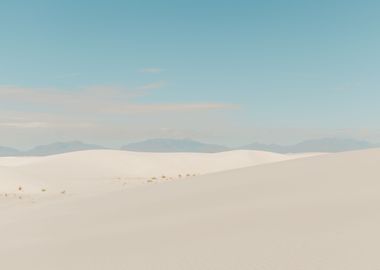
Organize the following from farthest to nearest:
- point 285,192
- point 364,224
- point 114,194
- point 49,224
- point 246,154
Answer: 1. point 246,154
2. point 114,194
3. point 49,224
4. point 285,192
5. point 364,224

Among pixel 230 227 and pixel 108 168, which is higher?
pixel 108 168

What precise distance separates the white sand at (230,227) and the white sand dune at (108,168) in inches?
509

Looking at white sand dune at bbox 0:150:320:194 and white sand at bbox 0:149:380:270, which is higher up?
white sand dune at bbox 0:150:320:194

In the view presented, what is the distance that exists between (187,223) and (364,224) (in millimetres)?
2464

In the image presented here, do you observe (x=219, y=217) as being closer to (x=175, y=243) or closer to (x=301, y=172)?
(x=175, y=243)

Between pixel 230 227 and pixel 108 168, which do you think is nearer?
pixel 230 227

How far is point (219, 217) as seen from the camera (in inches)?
242

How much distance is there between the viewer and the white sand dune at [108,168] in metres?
22.9

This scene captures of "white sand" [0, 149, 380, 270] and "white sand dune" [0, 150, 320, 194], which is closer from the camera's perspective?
"white sand" [0, 149, 380, 270]

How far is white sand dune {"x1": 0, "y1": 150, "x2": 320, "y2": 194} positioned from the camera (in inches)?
901

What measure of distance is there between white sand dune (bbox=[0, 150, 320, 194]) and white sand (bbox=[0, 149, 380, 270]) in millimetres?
12941

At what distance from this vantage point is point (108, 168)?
1378 inches

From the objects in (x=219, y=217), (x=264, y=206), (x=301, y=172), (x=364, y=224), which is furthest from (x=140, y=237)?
(x=301, y=172)

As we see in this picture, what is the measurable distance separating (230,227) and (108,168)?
30371 mm
